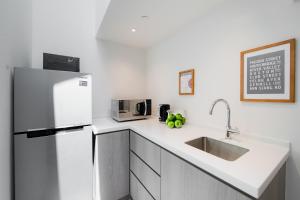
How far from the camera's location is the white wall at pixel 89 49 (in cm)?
165

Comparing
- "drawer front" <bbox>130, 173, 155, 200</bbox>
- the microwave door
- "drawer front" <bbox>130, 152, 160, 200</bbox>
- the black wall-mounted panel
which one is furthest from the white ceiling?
"drawer front" <bbox>130, 173, 155, 200</bbox>

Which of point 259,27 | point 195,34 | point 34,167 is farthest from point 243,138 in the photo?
point 34,167

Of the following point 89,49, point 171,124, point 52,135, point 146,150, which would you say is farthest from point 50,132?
point 89,49

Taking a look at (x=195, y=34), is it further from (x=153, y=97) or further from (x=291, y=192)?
(x=291, y=192)

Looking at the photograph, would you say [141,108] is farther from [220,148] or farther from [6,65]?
[6,65]

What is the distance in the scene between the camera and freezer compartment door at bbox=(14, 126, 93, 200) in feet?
3.50

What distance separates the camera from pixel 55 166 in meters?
1.19

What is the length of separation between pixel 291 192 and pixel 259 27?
3.85 ft

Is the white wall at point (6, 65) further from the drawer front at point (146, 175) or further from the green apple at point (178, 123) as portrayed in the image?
the green apple at point (178, 123)

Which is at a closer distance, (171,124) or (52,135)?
(52,135)

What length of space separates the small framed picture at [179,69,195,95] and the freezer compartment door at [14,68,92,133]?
109 centimetres

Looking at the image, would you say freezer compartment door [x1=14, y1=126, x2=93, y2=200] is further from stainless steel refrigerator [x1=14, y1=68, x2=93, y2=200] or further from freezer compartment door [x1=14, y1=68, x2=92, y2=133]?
freezer compartment door [x1=14, y1=68, x2=92, y2=133]

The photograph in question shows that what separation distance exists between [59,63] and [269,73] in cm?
194

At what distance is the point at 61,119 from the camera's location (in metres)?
1.21
